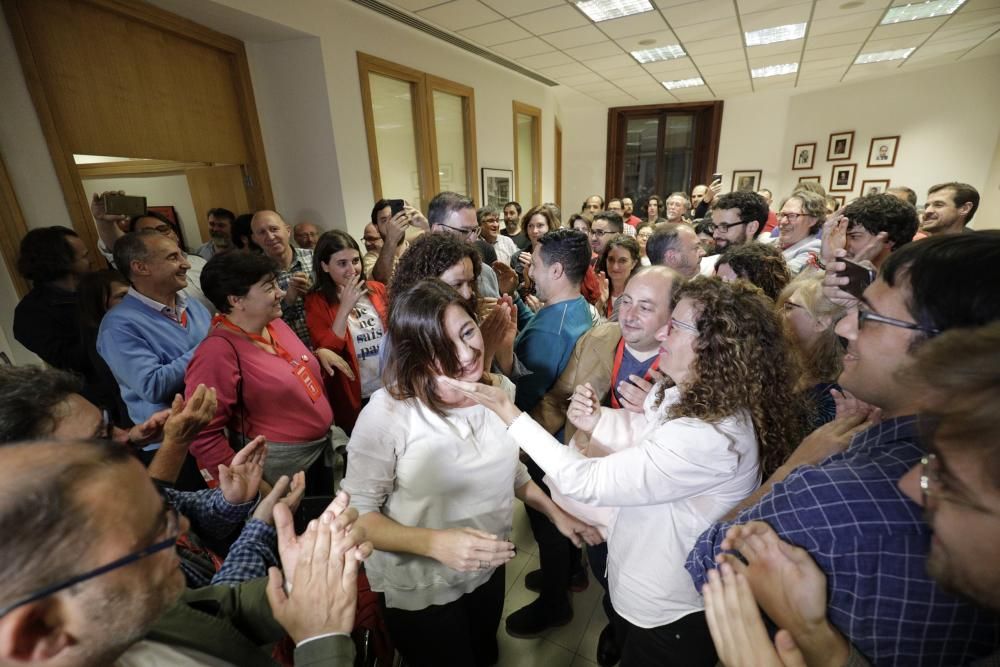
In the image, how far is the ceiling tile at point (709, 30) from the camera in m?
4.62

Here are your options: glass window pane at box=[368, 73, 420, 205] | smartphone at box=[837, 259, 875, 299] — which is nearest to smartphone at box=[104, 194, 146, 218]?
glass window pane at box=[368, 73, 420, 205]

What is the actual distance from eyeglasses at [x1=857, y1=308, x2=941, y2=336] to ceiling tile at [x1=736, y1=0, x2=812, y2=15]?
4.76m

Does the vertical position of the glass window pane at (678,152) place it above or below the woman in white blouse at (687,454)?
above

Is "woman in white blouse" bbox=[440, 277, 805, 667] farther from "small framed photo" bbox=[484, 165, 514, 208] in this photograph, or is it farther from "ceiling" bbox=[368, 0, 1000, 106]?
"small framed photo" bbox=[484, 165, 514, 208]

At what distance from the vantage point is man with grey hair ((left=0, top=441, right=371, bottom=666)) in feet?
1.53

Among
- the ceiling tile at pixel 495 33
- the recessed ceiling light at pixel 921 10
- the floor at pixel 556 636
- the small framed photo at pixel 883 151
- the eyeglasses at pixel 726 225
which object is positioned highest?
the ceiling tile at pixel 495 33

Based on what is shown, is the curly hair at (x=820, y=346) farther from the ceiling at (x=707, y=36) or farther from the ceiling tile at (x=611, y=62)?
the ceiling tile at (x=611, y=62)

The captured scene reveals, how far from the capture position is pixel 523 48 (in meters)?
5.23

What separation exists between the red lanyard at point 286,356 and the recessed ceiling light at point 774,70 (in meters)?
8.16

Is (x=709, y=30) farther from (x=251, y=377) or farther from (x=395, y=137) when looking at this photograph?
(x=251, y=377)

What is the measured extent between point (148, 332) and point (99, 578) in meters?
1.67

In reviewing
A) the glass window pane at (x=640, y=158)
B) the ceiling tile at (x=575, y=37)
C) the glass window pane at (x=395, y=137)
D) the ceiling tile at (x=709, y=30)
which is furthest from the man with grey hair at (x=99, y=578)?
the glass window pane at (x=640, y=158)

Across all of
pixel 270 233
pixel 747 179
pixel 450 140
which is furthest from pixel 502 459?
pixel 747 179

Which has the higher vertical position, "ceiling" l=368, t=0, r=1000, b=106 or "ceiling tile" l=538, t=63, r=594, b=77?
"ceiling tile" l=538, t=63, r=594, b=77
